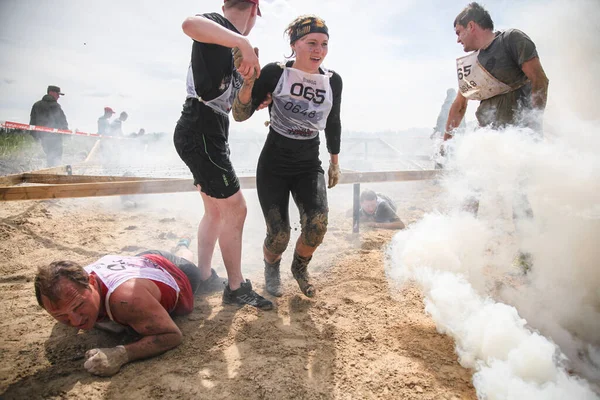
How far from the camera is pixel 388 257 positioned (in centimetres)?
409

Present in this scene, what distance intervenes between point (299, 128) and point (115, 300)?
183cm

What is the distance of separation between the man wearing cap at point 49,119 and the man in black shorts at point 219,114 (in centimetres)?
877

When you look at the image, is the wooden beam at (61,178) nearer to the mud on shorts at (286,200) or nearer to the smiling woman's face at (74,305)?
the mud on shorts at (286,200)

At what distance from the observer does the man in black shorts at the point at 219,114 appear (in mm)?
2182

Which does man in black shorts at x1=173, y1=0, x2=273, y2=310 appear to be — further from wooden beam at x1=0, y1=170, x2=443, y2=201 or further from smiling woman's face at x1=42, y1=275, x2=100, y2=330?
wooden beam at x1=0, y1=170, x2=443, y2=201

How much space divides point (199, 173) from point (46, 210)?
4851 mm

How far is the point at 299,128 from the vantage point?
2.80m

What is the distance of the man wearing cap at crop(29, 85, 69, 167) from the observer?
29.9ft

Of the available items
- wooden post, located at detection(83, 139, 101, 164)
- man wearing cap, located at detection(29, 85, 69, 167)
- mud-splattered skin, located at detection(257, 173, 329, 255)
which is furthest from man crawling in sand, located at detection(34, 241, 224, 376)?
wooden post, located at detection(83, 139, 101, 164)

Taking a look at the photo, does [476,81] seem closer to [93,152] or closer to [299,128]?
[299,128]

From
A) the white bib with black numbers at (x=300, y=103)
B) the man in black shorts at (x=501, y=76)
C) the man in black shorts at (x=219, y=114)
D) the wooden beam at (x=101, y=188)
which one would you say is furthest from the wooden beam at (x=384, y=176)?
the man in black shorts at (x=219, y=114)

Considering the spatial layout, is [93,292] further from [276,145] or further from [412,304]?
[412,304]

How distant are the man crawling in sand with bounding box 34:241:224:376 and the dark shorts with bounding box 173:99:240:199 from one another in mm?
782

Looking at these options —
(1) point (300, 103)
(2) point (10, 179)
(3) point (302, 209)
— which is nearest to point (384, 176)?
(3) point (302, 209)
